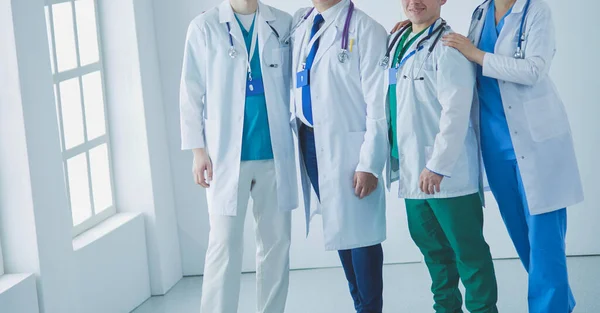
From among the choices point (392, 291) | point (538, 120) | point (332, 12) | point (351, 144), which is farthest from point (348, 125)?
point (392, 291)

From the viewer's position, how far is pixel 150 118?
4.57 meters

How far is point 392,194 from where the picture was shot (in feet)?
15.7

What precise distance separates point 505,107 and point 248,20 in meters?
0.98

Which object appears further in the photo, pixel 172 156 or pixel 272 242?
pixel 172 156

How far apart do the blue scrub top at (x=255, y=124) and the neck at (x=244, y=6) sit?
34 millimetres

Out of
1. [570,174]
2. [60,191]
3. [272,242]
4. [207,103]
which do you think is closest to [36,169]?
[60,191]

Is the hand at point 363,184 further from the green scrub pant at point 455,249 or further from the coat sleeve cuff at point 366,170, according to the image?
the green scrub pant at point 455,249

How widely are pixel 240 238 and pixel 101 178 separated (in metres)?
1.15

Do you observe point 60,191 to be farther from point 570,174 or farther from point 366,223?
point 570,174

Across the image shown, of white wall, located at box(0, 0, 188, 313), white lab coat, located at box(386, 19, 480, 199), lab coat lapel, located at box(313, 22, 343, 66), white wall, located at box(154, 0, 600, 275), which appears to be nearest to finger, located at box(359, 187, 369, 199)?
white lab coat, located at box(386, 19, 480, 199)

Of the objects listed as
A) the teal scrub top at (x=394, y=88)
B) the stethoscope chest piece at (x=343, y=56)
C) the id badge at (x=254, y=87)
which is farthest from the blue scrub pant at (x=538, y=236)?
the id badge at (x=254, y=87)

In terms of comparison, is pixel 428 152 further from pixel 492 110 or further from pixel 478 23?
pixel 478 23

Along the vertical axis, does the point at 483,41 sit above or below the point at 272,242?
above

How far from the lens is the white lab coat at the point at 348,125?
10.9 ft
